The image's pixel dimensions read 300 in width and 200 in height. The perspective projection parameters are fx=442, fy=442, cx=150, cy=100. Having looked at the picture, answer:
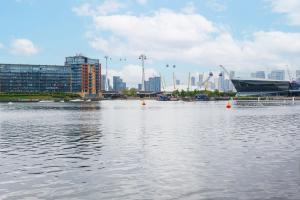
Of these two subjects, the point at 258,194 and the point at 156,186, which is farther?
the point at 156,186

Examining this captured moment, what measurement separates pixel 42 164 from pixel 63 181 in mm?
7091

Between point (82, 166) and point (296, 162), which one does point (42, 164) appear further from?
point (296, 162)

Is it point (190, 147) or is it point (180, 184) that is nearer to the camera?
Answer: point (180, 184)

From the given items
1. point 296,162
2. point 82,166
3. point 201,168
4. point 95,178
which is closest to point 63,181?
point 95,178

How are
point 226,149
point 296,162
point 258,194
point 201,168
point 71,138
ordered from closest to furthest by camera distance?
point 258,194 → point 201,168 → point 296,162 → point 226,149 → point 71,138

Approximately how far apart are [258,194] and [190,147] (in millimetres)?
20053

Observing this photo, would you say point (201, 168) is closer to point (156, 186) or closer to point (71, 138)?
point (156, 186)

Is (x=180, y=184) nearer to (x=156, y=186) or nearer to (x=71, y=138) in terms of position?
(x=156, y=186)

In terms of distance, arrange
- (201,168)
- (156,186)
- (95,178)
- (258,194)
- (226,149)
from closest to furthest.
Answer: (258,194), (156,186), (95,178), (201,168), (226,149)

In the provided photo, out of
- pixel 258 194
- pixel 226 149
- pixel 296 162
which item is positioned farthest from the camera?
pixel 226 149

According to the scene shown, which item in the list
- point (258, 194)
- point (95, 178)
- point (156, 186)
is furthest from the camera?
point (95, 178)

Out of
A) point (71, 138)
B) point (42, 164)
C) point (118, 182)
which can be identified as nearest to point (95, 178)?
point (118, 182)

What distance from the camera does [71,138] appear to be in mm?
53562

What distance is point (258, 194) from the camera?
23594 millimetres
